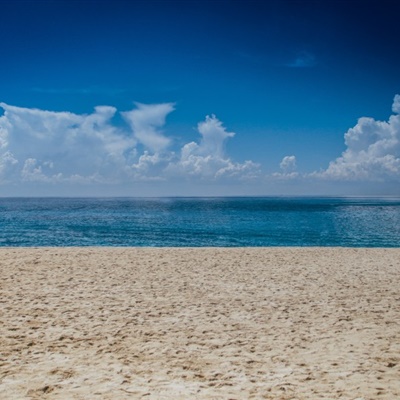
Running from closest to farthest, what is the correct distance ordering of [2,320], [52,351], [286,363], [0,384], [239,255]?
[0,384] < [286,363] < [52,351] < [2,320] < [239,255]

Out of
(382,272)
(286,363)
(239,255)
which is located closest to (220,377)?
(286,363)

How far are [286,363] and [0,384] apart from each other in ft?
17.0

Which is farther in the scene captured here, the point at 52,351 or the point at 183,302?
the point at 183,302

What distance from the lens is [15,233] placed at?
39.8m

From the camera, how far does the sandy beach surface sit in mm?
6215

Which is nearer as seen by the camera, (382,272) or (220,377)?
(220,377)

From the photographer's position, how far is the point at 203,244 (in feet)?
106

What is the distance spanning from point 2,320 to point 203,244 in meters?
23.5

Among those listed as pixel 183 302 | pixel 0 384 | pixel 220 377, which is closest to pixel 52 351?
pixel 0 384

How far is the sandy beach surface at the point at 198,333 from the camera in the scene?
245 inches

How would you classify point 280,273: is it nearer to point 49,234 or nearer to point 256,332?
point 256,332

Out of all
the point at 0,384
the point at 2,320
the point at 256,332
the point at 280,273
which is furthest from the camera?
the point at 280,273

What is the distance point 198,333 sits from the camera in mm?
8695

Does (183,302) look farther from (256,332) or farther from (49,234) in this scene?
(49,234)
